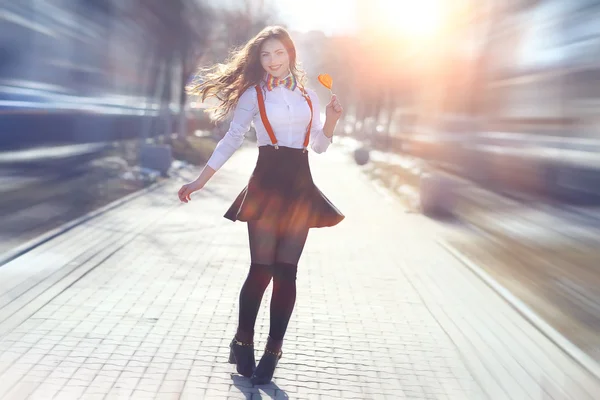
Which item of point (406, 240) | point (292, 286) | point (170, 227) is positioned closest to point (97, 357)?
point (292, 286)

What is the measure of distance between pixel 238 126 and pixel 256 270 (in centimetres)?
73

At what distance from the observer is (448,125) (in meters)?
17.0

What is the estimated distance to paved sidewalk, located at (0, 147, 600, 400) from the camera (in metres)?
3.84

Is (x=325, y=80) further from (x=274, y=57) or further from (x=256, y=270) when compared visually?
(x=256, y=270)

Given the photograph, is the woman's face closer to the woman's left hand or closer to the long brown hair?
the long brown hair

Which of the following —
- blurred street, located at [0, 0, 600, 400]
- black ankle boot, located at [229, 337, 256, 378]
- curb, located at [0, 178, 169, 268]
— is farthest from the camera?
curb, located at [0, 178, 169, 268]

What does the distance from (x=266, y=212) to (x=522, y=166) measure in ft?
30.6

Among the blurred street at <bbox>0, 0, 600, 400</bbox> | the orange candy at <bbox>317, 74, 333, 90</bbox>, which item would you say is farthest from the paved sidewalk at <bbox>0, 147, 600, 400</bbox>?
the orange candy at <bbox>317, 74, 333, 90</bbox>

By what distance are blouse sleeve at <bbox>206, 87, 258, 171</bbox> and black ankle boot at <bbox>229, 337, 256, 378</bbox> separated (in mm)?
937

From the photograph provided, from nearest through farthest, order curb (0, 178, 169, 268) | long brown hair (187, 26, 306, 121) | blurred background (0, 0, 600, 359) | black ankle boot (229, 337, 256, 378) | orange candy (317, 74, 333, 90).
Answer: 1. orange candy (317, 74, 333, 90)
2. long brown hair (187, 26, 306, 121)
3. black ankle boot (229, 337, 256, 378)
4. curb (0, 178, 169, 268)
5. blurred background (0, 0, 600, 359)

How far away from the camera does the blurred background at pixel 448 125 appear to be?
9.05 metres

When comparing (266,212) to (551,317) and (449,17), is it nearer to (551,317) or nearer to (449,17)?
(551,317)

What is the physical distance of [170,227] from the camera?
908 centimetres

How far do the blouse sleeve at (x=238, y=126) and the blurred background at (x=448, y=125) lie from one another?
0.54 meters
